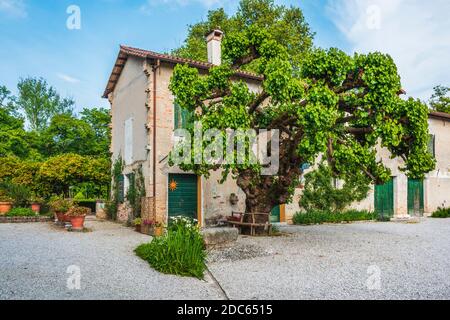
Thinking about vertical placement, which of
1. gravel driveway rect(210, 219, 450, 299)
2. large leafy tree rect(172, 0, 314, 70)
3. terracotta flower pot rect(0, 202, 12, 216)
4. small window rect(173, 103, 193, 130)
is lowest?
gravel driveway rect(210, 219, 450, 299)

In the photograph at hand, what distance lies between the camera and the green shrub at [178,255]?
6414 mm

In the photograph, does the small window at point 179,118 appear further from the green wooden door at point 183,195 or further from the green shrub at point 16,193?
the green shrub at point 16,193

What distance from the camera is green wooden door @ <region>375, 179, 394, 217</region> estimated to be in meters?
18.0

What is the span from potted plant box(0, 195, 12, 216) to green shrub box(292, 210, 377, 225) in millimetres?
11353

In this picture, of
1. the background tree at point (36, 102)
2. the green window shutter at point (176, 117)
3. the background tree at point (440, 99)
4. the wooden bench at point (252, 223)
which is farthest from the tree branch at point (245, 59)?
the background tree at point (36, 102)

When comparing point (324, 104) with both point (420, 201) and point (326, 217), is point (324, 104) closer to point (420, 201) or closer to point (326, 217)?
point (326, 217)

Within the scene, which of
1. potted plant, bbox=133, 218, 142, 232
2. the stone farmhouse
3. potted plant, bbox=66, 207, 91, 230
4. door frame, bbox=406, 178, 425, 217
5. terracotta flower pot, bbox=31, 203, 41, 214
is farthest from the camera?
door frame, bbox=406, 178, 425, 217

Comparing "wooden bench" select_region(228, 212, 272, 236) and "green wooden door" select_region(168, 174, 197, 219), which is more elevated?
"green wooden door" select_region(168, 174, 197, 219)

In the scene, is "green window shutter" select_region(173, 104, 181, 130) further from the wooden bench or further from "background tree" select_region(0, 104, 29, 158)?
"background tree" select_region(0, 104, 29, 158)

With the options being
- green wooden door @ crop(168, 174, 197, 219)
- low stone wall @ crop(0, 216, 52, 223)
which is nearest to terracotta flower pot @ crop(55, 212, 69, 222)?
low stone wall @ crop(0, 216, 52, 223)

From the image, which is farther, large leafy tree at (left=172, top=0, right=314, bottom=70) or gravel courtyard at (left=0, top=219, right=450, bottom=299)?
large leafy tree at (left=172, top=0, right=314, bottom=70)
